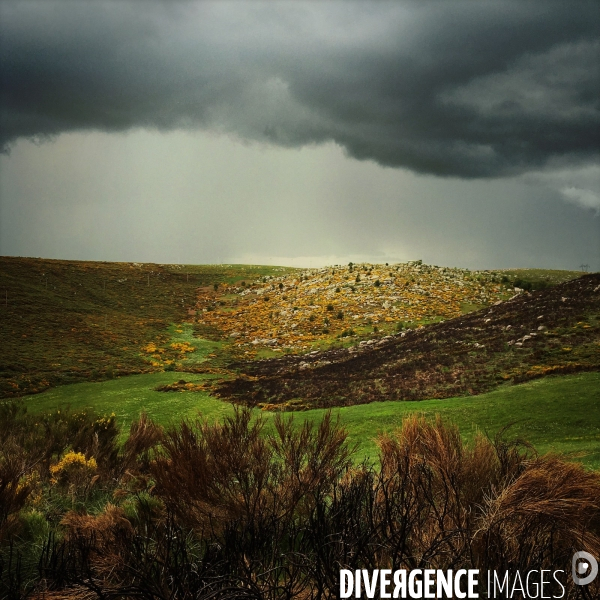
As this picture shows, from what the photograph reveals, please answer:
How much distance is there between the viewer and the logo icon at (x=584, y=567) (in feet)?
10.2

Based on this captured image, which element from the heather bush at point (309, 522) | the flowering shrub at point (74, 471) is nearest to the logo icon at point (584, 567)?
the heather bush at point (309, 522)

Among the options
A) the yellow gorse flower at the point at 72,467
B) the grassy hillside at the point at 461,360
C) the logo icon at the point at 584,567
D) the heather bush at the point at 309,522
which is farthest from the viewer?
the grassy hillside at the point at 461,360

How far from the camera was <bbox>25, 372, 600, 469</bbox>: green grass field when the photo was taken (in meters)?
10.9

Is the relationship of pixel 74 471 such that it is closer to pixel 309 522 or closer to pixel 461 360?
pixel 309 522

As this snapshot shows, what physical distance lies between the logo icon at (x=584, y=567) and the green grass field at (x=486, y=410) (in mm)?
3976

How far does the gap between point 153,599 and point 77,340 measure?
33613 millimetres

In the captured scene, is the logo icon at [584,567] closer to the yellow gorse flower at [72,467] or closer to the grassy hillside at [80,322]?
the yellow gorse flower at [72,467]

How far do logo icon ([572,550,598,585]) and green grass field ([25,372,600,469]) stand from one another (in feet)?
13.0

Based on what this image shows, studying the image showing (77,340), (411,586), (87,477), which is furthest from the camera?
(77,340)

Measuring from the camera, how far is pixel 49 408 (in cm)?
1989

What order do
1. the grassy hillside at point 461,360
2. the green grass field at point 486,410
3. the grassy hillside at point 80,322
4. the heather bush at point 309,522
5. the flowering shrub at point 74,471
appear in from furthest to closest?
the grassy hillside at point 80,322, the grassy hillside at point 461,360, the green grass field at point 486,410, the flowering shrub at point 74,471, the heather bush at point 309,522

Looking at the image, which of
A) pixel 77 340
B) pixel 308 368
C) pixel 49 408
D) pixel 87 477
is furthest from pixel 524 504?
pixel 77 340

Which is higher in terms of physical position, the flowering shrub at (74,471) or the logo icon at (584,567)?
the logo icon at (584,567)

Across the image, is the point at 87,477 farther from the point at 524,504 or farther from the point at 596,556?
the point at 596,556
